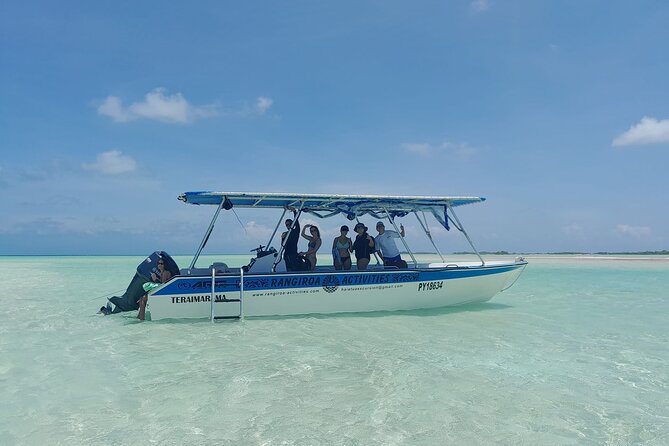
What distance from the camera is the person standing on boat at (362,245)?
1108 centimetres

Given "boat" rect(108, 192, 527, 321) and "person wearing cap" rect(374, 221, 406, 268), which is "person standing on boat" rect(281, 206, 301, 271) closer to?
"boat" rect(108, 192, 527, 321)

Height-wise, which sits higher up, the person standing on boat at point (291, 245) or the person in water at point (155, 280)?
A: the person standing on boat at point (291, 245)

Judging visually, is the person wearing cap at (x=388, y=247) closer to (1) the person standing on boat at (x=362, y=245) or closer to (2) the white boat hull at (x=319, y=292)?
(1) the person standing on boat at (x=362, y=245)

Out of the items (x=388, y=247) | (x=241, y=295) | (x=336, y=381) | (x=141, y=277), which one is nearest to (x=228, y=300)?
(x=241, y=295)

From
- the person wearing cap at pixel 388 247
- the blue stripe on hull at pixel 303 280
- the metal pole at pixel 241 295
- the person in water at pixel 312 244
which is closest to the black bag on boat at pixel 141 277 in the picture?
the blue stripe on hull at pixel 303 280

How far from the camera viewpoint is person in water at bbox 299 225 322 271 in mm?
10742

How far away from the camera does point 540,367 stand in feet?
20.8

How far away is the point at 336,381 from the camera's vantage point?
18.4 ft

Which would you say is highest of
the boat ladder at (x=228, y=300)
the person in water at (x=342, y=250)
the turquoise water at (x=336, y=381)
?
the person in water at (x=342, y=250)

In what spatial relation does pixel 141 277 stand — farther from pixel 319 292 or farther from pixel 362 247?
pixel 362 247

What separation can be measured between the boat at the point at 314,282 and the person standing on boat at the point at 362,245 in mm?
550

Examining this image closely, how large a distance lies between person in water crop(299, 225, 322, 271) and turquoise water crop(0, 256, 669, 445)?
1.62 metres

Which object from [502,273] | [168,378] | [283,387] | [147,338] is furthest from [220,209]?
[502,273]

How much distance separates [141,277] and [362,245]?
5081 millimetres
